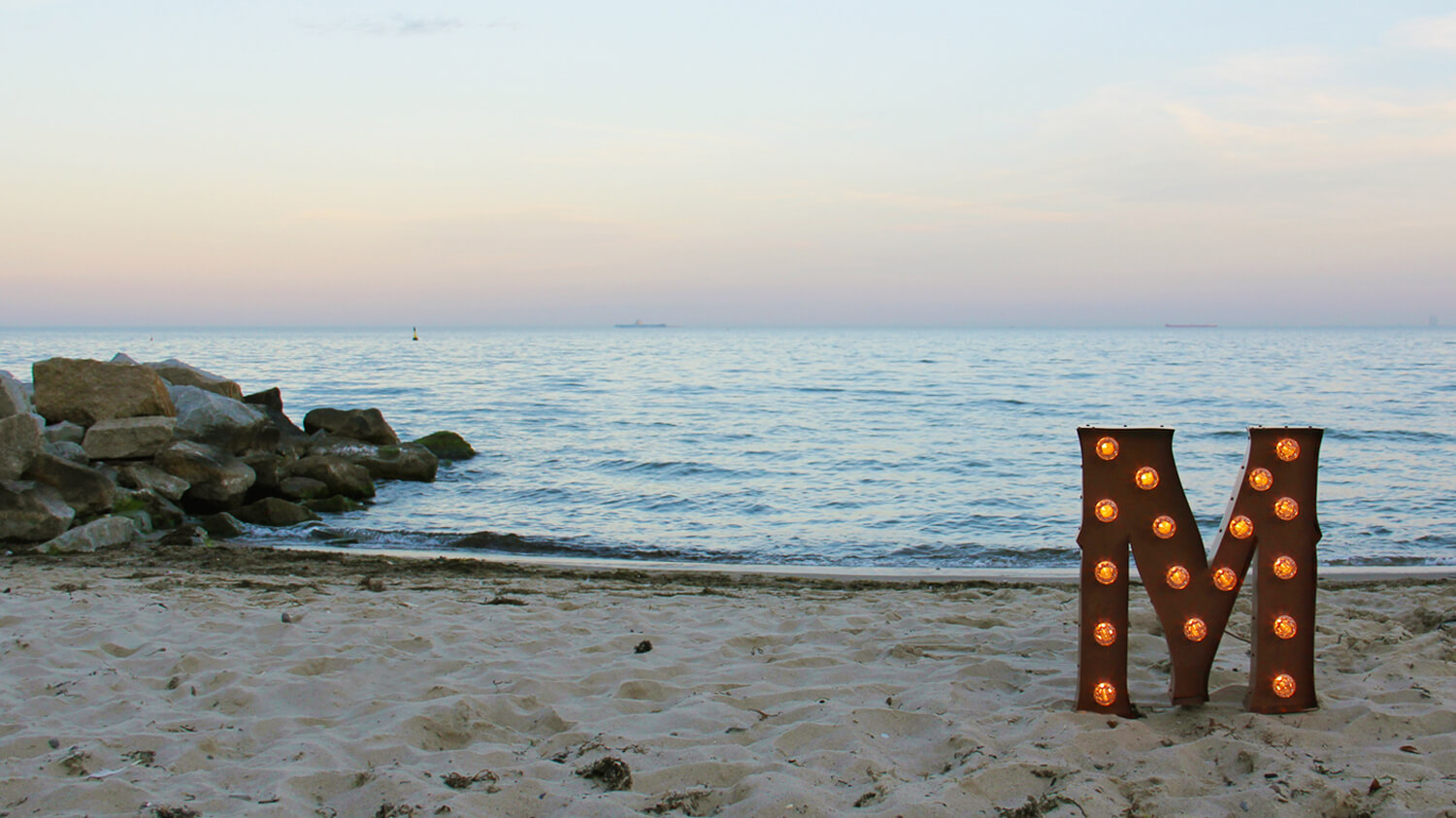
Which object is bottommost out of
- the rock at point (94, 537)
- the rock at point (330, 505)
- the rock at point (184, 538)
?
the rock at point (330, 505)

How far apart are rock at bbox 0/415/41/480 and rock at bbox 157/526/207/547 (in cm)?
160

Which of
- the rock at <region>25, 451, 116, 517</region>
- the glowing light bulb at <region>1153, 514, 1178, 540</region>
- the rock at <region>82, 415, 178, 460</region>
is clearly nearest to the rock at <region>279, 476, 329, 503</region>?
the rock at <region>82, 415, 178, 460</region>

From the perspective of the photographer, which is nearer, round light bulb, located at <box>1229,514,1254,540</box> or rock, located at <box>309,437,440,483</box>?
round light bulb, located at <box>1229,514,1254,540</box>

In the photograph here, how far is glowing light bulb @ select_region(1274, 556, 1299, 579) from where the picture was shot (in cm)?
422

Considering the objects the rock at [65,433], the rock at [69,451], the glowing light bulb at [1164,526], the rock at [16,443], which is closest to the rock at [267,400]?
the rock at [65,433]

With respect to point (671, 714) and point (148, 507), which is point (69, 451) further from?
point (671, 714)

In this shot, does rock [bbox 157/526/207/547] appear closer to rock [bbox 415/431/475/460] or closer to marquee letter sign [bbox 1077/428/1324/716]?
rock [bbox 415/431/475/460]

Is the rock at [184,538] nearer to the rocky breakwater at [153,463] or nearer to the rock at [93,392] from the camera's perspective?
the rocky breakwater at [153,463]

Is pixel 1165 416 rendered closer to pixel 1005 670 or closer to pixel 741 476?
pixel 741 476

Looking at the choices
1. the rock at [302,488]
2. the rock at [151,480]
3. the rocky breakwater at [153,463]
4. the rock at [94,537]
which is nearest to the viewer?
the rock at [94,537]

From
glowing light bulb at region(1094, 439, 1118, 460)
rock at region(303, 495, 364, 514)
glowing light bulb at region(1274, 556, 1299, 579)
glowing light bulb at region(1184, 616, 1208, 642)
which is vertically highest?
glowing light bulb at region(1094, 439, 1118, 460)

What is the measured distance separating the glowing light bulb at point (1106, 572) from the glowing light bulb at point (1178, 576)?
268 millimetres

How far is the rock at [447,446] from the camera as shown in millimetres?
18406

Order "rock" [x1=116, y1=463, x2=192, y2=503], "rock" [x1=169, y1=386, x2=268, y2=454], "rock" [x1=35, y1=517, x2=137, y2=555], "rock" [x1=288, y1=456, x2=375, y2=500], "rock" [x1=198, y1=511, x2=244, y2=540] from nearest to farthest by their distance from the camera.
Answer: "rock" [x1=35, y1=517, x2=137, y2=555]
"rock" [x1=198, y1=511, x2=244, y2=540]
"rock" [x1=116, y1=463, x2=192, y2=503]
"rock" [x1=169, y1=386, x2=268, y2=454]
"rock" [x1=288, y1=456, x2=375, y2=500]
